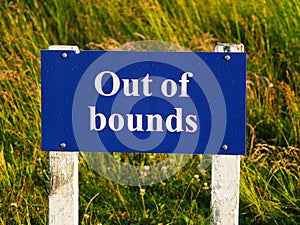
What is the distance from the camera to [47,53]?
7.84 ft

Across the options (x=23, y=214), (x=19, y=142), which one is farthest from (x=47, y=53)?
(x=19, y=142)

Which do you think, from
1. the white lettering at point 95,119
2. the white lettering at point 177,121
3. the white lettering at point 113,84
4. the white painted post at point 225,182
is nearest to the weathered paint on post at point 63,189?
the white lettering at point 95,119

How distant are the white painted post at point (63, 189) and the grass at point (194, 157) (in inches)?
15.7

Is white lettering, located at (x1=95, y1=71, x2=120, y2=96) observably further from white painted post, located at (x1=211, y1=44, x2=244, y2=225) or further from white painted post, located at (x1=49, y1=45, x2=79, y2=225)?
white painted post, located at (x1=211, y1=44, x2=244, y2=225)

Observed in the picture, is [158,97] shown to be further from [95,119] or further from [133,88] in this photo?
[95,119]

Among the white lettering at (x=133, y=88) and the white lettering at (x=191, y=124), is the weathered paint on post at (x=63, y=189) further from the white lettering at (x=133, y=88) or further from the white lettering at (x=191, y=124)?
the white lettering at (x=191, y=124)

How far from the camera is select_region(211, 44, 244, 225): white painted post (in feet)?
7.84

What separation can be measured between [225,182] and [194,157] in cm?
120

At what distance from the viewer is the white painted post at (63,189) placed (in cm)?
246

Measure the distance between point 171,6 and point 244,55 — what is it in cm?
276

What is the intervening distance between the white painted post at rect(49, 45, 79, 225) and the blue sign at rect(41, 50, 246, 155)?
0.16 meters

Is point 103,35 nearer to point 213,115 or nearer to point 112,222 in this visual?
point 112,222

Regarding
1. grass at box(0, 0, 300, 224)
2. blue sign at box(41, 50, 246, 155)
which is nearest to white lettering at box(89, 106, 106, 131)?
blue sign at box(41, 50, 246, 155)

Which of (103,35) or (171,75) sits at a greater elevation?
(103,35)
